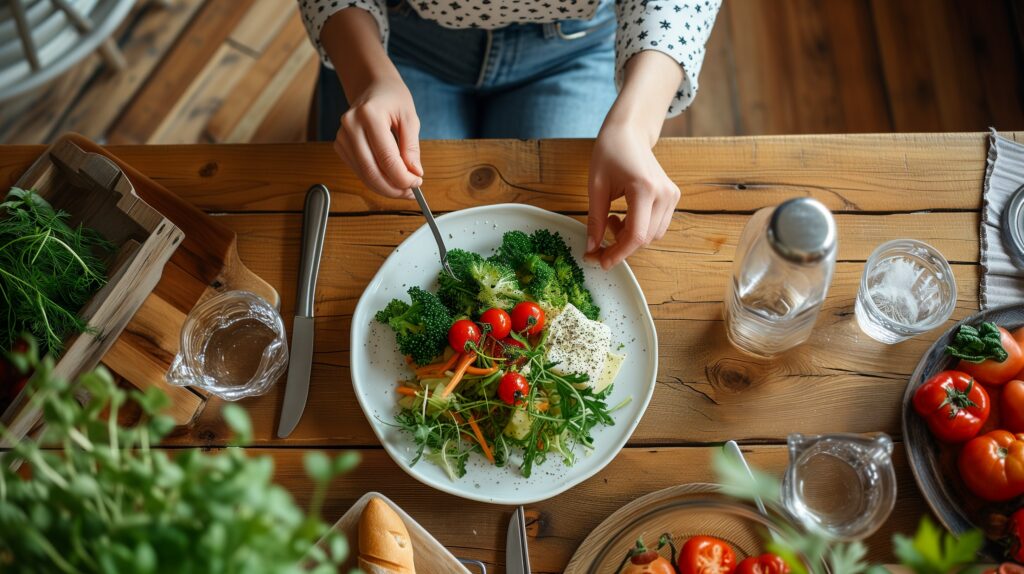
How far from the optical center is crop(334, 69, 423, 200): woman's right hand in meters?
1.23

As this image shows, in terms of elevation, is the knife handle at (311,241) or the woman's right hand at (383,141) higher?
the woman's right hand at (383,141)

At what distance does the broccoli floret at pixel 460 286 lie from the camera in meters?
1.25

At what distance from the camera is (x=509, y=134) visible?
1712 mm

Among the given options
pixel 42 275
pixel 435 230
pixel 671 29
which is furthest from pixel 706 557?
pixel 42 275

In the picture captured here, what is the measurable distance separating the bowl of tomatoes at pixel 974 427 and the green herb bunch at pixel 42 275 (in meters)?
1.38

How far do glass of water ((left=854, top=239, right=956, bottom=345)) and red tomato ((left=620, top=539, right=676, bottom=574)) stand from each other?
57 cm

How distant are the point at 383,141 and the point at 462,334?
1.20 feet

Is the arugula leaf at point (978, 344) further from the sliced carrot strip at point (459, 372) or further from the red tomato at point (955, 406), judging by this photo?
the sliced carrot strip at point (459, 372)

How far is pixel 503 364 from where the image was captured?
1.20m

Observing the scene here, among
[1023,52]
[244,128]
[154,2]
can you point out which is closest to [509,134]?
[244,128]

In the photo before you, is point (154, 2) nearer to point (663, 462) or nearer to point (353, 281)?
point (353, 281)

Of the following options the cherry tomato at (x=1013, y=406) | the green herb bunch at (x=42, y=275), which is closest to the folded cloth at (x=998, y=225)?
the cherry tomato at (x=1013, y=406)

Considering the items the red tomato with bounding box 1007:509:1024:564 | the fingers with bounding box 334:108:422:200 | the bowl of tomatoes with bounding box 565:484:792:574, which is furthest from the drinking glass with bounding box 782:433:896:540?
the fingers with bounding box 334:108:422:200

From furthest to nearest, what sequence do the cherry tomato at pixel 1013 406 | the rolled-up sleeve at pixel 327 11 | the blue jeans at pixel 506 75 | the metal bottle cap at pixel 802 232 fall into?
the blue jeans at pixel 506 75
the rolled-up sleeve at pixel 327 11
the cherry tomato at pixel 1013 406
the metal bottle cap at pixel 802 232
